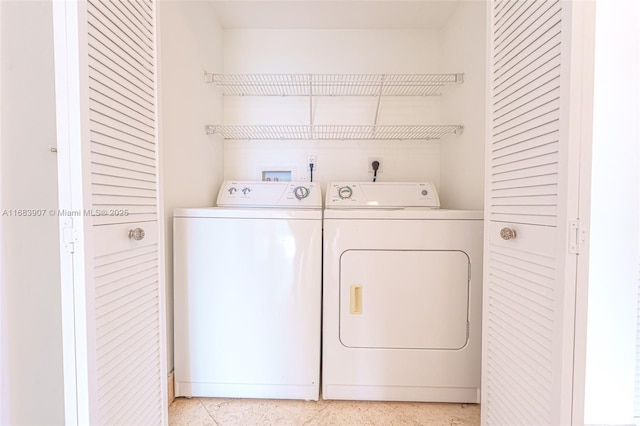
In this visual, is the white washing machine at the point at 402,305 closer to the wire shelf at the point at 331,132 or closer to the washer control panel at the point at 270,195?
the washer control panel at the point at 270,195

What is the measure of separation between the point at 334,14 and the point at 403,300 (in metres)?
1.80

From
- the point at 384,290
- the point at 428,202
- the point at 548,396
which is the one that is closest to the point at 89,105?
the point at 384,290

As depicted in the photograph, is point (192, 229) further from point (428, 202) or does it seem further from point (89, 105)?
point (428, 202)

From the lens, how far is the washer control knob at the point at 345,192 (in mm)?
1722

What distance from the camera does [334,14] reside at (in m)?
1.79

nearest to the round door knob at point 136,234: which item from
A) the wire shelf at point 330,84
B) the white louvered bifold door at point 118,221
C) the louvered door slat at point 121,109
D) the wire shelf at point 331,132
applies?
the white louvered bifold door at point 118,221

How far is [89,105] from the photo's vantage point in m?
0.73

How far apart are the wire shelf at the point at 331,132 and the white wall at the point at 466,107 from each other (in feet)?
0.59

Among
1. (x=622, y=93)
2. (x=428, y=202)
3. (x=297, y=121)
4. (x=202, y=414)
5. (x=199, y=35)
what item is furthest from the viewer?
(x=297, y=121)

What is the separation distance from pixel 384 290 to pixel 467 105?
117cm

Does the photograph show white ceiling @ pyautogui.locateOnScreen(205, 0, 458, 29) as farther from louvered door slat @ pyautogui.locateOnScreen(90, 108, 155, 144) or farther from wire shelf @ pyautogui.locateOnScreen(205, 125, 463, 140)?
louvered door slat @ pyautogui.locateOnScreen(90, 108, 155, 144)

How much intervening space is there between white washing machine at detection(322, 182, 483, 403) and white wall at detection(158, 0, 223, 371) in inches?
30.3

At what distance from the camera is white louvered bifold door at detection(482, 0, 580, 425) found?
720 millimetres

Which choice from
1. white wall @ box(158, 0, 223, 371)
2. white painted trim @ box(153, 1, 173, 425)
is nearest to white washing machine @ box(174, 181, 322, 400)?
white wall @ box(158, 0, 223, 371)
